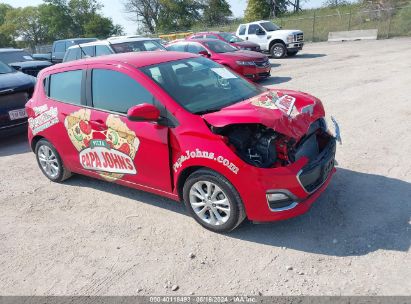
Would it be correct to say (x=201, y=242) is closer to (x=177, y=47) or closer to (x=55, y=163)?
(x=55, y=163)

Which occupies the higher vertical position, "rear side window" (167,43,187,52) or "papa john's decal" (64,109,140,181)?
"rear side window" (167,43,187,52)

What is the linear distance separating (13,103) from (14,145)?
0.87 meters

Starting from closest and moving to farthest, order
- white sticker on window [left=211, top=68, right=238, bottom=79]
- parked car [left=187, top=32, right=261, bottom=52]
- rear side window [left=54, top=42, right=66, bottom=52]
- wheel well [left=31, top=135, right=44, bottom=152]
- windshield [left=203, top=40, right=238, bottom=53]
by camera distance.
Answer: white sticker on window [left=211, top=68, right=238, bottom=79] → wheel well [left=31, top=135, right=44, bottom=152] → windshield [left=203, top=40, right=238, bottom=53] → parked car [left=187, top=32, right=261, bottom=52] → rear side window [left=54, top=42, right=66, bottom=52]

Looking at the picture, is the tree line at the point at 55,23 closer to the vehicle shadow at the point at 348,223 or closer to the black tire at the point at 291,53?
the black tire at the point at 291,53

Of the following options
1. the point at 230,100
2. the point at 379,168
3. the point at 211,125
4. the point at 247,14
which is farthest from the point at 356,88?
the point at 247,14

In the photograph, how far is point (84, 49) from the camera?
11664mm

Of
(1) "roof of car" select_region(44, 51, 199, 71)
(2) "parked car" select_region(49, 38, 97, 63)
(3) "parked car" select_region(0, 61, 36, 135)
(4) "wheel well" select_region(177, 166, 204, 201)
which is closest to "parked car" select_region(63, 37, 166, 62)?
(3) "parked car" select_region(0, 61, 36, 135)

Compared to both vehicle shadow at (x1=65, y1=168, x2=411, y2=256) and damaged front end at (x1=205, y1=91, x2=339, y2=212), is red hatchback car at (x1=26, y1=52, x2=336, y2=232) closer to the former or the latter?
damaged front end at (x1=205, y1=91, x2=339, y2=212)

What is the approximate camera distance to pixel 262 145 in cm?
372

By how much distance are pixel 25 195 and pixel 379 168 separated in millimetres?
4821

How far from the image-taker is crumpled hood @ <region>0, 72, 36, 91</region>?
7.81 metres

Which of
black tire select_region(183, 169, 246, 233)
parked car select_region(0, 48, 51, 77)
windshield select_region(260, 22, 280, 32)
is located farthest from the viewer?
windshield select_region(260, 22, 280, 32)

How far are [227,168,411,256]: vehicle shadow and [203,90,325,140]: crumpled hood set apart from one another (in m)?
0.97

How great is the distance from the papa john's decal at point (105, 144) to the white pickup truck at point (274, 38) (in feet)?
55.0
